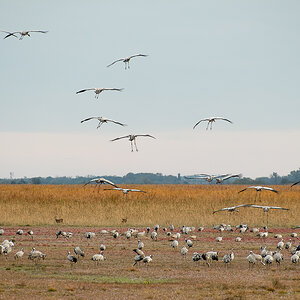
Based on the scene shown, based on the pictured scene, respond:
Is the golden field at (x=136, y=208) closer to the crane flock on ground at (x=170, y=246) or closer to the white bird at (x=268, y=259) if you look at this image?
the crane flock on ground at (x=170, y=246)

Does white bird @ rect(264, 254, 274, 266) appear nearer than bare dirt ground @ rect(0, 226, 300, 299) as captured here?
No

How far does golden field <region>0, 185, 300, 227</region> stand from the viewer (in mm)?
37688

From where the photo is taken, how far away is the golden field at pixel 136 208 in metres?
37.7

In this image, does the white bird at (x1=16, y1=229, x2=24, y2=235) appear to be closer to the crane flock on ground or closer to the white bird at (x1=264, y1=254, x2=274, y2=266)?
the crane flock on ground

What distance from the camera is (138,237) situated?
98.2ft

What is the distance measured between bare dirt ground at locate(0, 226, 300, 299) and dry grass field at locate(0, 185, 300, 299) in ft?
0.08

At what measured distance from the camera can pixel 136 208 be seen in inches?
1590

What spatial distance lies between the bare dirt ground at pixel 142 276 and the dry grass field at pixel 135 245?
25 mm

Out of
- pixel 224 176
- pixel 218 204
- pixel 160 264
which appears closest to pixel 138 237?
pixel 224 176

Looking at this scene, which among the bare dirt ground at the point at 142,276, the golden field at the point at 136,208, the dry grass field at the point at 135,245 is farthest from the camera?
the golden field at the point at 136,208

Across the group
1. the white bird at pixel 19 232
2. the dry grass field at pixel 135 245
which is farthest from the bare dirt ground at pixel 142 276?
the white bird at pixel 19 232

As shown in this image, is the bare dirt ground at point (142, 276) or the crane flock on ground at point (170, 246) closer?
the bare dirt ground at point (142, 276)

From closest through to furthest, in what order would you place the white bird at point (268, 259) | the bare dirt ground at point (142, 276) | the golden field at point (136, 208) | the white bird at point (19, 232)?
the bare dirt ground at point (142, 276)
the white bird at point (268, 259)
the white bird at point (19, 232)
the golden field at point (136, 208)

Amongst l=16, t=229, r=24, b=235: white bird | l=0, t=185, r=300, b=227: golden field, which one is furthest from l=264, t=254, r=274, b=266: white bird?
l=0, t=185, r=300, b=227: golden field
